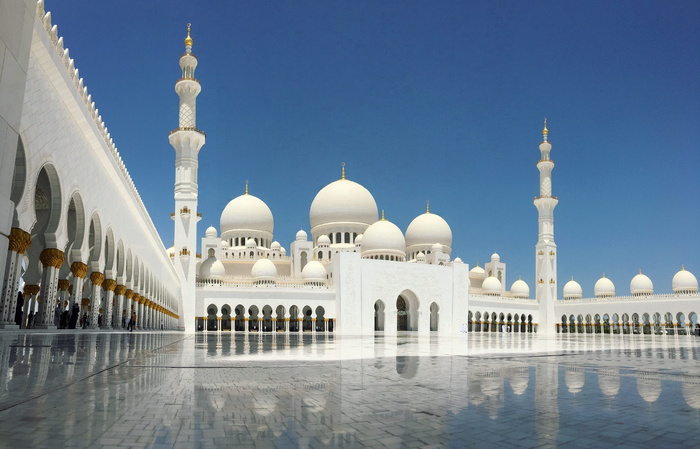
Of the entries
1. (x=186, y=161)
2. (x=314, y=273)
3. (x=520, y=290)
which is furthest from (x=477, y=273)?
(x=186, y=161)

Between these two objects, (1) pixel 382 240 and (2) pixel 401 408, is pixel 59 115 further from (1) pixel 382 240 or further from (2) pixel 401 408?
(1) pixel 382 240

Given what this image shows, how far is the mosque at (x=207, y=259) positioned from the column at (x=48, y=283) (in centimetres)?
2

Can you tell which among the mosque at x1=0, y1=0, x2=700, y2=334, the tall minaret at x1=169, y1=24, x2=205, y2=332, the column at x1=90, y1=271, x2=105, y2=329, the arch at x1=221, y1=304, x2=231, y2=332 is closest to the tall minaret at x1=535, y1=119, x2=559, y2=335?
the mosque at x1=0, y1=0, x2=700, y2=334

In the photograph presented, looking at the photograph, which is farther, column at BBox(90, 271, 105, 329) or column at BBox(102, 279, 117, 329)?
column at BBox(102, 279, 117, 329)

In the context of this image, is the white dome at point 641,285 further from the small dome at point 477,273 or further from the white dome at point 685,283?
the small dome at point 477,273

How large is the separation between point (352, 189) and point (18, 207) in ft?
95.7

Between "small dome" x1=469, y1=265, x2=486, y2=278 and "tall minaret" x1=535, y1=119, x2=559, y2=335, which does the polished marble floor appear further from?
"small dome" x1=469, y1=265, x2=486, y2=278

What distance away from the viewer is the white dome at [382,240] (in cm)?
3234

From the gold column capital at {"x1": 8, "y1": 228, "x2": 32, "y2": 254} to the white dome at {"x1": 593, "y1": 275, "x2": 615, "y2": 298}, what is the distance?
1492 inches

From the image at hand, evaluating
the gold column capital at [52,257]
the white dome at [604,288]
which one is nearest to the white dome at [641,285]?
the white dome at [604,288]

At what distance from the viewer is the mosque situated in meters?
7.80

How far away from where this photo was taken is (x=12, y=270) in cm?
770

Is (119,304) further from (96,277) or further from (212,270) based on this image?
(212,270)

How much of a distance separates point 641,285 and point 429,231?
14.3 m
